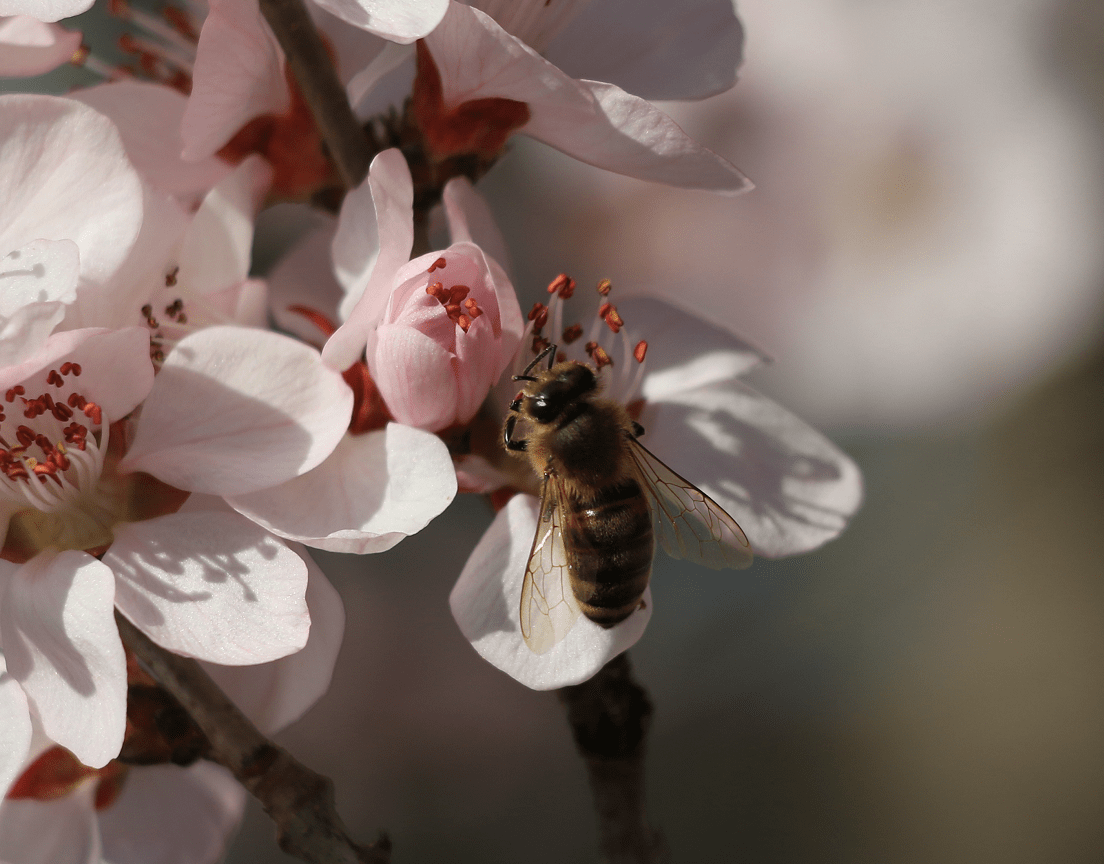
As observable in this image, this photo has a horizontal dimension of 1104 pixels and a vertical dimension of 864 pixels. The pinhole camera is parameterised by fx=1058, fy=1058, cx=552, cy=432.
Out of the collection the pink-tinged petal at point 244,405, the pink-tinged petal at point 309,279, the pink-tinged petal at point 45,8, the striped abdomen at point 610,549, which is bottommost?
the pink-tinged petal at point 309,279

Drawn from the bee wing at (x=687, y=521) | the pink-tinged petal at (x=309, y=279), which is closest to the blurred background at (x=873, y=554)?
the pink-tinged petal at (x=309, y=279)

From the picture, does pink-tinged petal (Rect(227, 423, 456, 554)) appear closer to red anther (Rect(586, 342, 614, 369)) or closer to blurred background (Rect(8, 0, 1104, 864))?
red anther (Rect(586, 342, 614, 369))

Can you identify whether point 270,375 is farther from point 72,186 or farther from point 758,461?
point 758,461

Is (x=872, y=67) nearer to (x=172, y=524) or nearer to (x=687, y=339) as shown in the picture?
(x=687, y=339)

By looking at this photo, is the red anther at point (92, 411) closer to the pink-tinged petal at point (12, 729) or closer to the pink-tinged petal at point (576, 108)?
the pink-tinged petal at point (12, 729)

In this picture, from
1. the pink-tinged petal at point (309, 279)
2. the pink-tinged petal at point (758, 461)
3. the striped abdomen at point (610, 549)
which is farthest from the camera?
the pink-tinged petal at point (309, 279)
